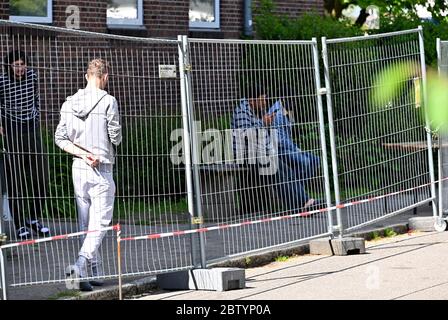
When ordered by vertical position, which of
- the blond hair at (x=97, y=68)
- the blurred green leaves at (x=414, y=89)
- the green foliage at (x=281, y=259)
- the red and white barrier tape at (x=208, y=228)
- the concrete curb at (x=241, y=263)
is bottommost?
the green foliage at (x=281, y=259)

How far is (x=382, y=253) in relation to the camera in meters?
13.2

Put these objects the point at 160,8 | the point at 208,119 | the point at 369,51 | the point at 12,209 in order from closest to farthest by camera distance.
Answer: the point at 12,209 → the point at 208,119 → the point at 369,51 → the point at 160,8

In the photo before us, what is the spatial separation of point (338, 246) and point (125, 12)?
306 inches

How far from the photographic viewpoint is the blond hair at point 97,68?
1066 centimetres

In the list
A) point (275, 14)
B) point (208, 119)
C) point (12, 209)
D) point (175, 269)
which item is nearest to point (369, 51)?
point (208, 119)

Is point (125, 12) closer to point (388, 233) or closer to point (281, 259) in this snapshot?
point (388, 233)

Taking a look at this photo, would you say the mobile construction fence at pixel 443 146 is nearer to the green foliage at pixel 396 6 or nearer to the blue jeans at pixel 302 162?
the blue jeans at pixel 302 162

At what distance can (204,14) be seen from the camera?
2142cm

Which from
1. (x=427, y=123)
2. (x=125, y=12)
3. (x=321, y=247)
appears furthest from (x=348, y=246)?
(x=125, y=12)

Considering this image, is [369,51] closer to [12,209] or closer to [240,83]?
[240,83]

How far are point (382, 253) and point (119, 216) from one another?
3.22 meters

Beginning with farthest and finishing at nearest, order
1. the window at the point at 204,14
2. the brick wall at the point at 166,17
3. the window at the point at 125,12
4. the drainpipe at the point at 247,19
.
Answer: the drainpipe at the point at 247,19
the window at the point at 204,14
the brick wall at the point at 166,17
the window at the point at 125,12

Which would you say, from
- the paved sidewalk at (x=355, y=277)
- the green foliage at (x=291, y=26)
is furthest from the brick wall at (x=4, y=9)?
the paved sidewalk at (x=355, y=277)

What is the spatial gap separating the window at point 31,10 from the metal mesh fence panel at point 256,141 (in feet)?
18.9
